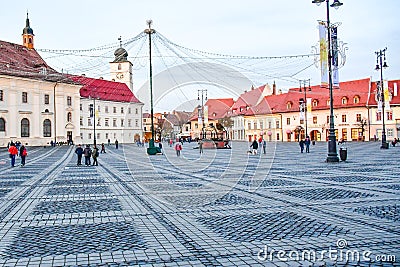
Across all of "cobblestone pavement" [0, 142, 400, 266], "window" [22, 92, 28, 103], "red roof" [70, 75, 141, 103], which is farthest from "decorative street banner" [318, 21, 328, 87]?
"red roof" [70, 75, 141, 103]

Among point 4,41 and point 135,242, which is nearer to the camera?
point 135,242

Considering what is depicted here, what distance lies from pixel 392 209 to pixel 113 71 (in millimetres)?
103245

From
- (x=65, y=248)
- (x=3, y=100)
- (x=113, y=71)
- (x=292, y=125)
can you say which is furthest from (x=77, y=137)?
(x=65, y=248)

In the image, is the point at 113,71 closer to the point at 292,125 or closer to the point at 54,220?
the point at 292,125

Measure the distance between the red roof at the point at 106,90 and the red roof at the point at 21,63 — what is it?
13.4 metres

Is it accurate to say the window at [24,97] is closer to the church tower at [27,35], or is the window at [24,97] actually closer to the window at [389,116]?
the church tower at [27,35]

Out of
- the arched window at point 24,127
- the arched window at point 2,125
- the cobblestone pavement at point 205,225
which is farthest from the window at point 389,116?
the cobblestone pavement at point 205,225

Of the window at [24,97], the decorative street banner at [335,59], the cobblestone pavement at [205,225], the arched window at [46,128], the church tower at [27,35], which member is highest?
the church tower at [27,35]

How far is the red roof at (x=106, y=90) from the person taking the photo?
9388 cm

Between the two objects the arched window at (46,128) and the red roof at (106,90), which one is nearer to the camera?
the arched window at (46,128)

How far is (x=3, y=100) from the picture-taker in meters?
66.3

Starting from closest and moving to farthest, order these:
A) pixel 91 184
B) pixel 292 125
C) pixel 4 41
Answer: pixel 91 184
pixel 4 41
pixel 292 125

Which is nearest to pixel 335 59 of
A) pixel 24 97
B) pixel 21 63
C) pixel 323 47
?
pixel 323 47

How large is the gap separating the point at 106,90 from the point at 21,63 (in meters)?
28.8
